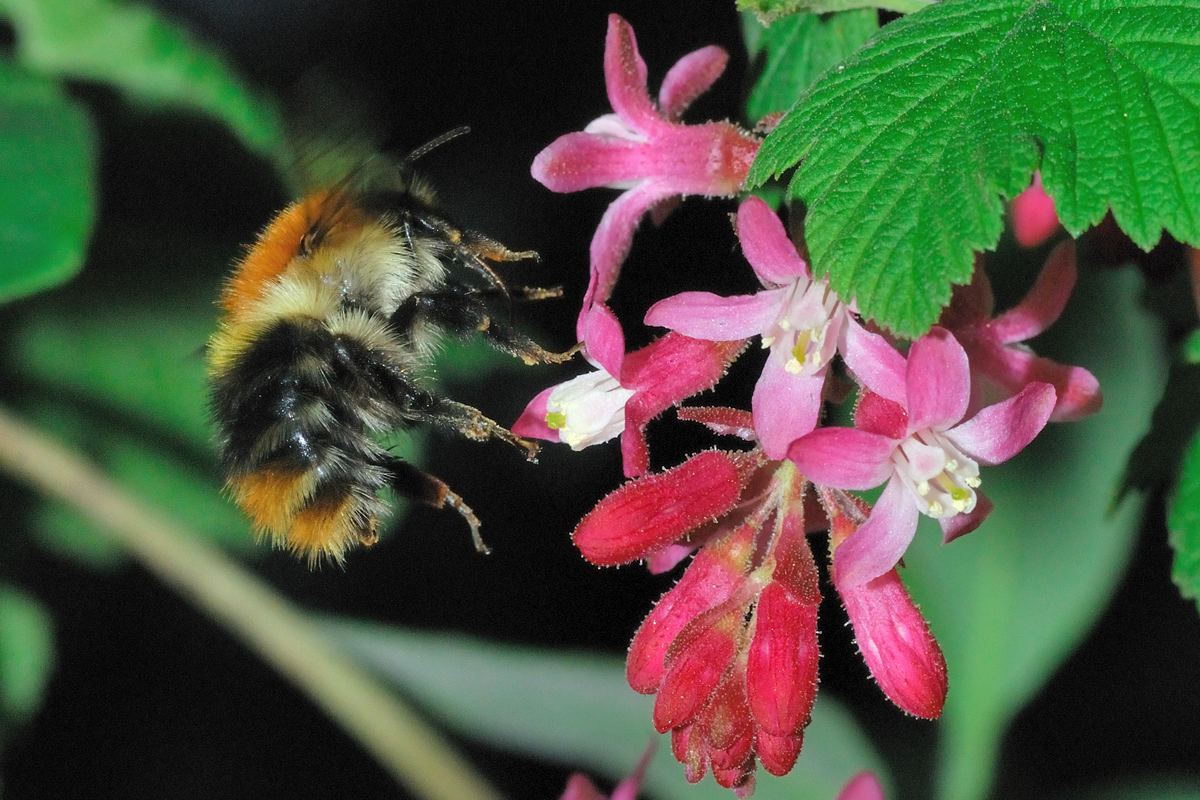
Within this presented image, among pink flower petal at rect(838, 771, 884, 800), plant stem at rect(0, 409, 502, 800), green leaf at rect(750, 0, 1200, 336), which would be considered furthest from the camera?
plant stem at rect(0, 409, 502, 800)

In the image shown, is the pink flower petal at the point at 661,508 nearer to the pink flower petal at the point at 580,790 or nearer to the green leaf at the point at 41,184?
the pink flower petal at the point at 580,790

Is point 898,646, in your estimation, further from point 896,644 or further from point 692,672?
point 692,672

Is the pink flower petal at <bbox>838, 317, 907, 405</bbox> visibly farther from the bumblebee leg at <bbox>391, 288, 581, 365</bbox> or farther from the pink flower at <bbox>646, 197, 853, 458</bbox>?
the bumblebee leg at <bbox>391, 288, 581, 365</bbox>

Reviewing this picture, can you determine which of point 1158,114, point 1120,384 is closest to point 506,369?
point 1120,384

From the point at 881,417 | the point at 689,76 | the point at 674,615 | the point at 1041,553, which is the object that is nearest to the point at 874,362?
the point at 881,417

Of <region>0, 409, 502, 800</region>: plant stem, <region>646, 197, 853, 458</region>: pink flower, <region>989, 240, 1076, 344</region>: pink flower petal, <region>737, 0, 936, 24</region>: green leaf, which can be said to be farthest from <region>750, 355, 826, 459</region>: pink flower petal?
<region>0, 409, 502, 800</region>: plant stem

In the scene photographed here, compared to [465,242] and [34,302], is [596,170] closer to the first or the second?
[465,242]
